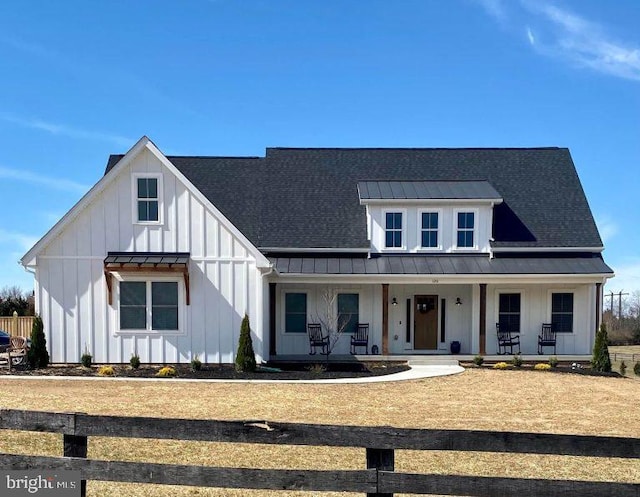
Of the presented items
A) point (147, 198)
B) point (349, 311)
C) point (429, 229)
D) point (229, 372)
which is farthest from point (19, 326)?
point (429, 229)

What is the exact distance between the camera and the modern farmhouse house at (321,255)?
17.0 meters

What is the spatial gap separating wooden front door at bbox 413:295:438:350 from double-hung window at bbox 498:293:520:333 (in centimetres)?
242

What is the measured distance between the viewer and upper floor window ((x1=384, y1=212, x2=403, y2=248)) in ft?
67.7

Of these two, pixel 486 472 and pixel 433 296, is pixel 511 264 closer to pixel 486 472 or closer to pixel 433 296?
pixel 433 296

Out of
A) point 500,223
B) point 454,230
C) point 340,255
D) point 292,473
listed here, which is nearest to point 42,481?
point 292,473

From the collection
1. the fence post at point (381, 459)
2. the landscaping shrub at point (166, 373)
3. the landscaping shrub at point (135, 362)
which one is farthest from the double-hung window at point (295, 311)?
the fence post at point (381, 459)

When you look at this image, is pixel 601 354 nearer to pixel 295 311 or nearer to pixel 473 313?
pixel 473 313

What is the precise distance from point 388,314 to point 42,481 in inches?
642

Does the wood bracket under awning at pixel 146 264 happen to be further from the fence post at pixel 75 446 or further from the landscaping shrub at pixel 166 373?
the fence post at pixel 75 446

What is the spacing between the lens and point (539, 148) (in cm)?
2439

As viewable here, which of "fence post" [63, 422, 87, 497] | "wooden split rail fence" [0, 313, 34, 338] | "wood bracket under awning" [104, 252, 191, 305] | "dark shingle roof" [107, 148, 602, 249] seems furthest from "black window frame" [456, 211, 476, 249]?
"wooden split rail fence" [0, 313, 34, 338]

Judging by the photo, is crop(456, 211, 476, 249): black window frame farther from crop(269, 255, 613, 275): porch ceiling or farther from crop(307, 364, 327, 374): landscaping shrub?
Answer: crop(307, 364, 327, 374): landscaping shrub

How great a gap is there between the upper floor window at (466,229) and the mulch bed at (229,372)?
563cm

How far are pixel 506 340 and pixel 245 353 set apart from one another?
9965 millimetres
